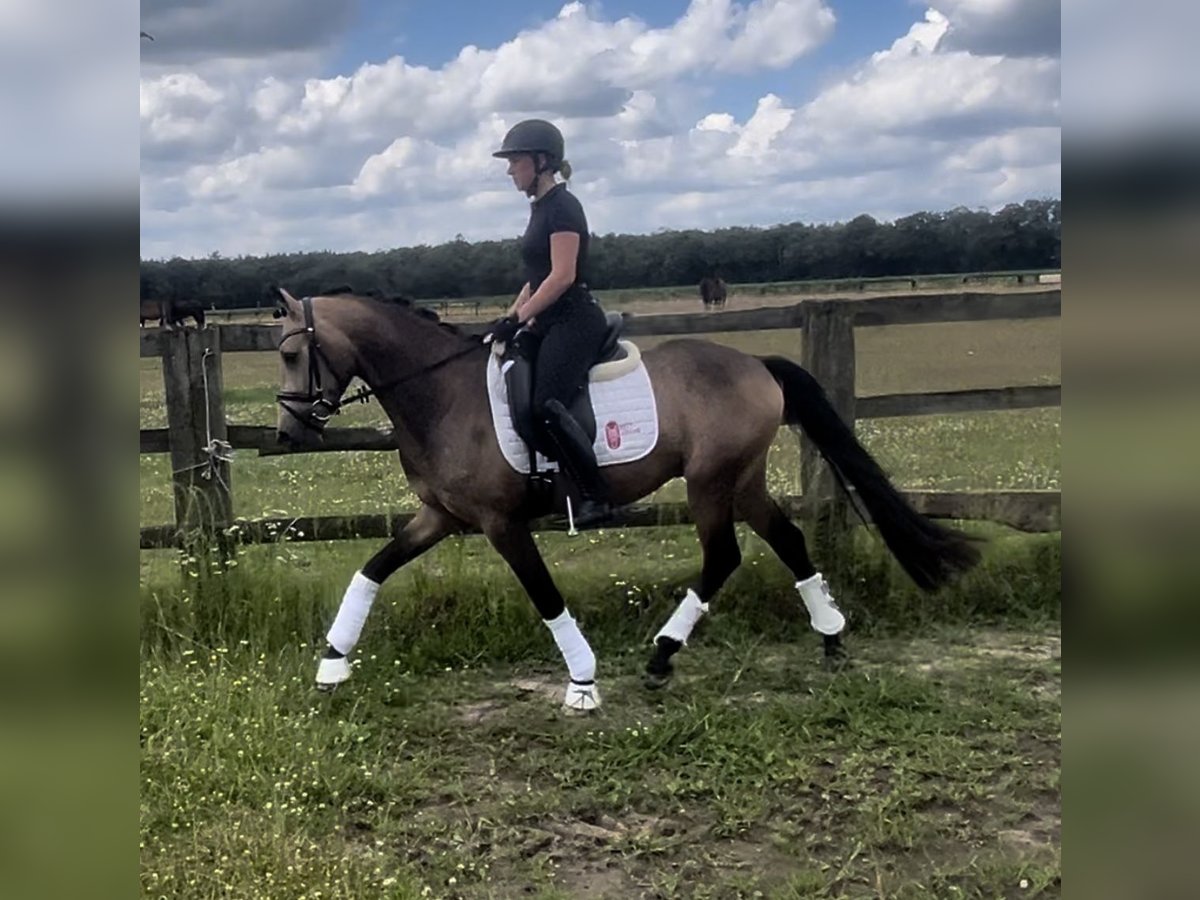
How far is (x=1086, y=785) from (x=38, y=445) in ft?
4.60

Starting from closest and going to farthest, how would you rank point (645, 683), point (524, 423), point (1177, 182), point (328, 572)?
1. point (1177, 182)
2. point (524, 423)
3. point (645, 683)
4. point (328, 572)

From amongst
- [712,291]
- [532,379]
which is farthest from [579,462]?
[712,291]

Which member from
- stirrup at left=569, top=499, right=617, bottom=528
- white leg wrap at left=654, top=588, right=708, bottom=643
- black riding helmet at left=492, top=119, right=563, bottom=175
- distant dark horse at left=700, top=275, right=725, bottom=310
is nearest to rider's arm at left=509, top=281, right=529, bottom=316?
black riding helmet at left=492, top=119, right=563, bottom=175

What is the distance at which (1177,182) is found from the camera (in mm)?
1070

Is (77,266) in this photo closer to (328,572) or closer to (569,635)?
(569,635)

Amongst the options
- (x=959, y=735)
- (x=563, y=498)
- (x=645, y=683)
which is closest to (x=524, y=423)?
(x=563, y=498)

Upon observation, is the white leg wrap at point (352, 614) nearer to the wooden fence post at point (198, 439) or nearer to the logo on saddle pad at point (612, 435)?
the wooden fence post at point (198, 439)

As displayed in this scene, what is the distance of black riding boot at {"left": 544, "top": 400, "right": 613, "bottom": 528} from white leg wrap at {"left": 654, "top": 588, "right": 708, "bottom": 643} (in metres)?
0.62

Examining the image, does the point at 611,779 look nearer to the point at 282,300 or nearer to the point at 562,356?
the point at 562,356

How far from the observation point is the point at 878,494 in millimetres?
4465

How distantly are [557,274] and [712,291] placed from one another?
0.74 metres

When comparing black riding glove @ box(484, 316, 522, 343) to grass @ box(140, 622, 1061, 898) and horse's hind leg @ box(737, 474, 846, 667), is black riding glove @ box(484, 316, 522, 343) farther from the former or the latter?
grass @ box(140, 622, 1061, 898)

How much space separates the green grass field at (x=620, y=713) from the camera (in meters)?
3.10

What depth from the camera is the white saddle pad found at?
4160 millimetres
